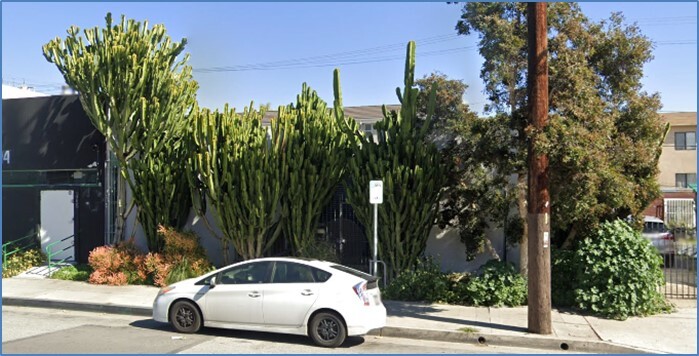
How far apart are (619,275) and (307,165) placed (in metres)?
6.60

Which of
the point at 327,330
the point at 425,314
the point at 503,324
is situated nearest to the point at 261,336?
the point at 327,330

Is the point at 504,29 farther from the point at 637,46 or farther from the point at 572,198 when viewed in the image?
the point at 572,198

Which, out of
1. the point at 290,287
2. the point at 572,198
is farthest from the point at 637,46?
the point at 290,287

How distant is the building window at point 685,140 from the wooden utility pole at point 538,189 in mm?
33991

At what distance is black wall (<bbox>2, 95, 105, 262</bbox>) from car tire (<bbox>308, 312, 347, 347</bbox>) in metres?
9.90

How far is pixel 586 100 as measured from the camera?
10.4m

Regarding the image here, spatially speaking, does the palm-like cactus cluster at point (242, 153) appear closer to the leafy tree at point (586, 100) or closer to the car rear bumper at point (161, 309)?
the leafy tree at point (586, 100)

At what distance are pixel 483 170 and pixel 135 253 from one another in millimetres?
8530

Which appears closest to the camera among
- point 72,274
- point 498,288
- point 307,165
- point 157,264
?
point 498,288

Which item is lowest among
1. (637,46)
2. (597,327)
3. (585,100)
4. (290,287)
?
(597,327)

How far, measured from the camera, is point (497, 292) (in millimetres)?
11688

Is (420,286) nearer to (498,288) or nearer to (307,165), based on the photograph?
(498,288)

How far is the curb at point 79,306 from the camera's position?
11.7 m

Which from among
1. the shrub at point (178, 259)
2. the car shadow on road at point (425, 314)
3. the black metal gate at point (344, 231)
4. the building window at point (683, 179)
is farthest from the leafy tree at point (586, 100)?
the building window at point (683, 179)
